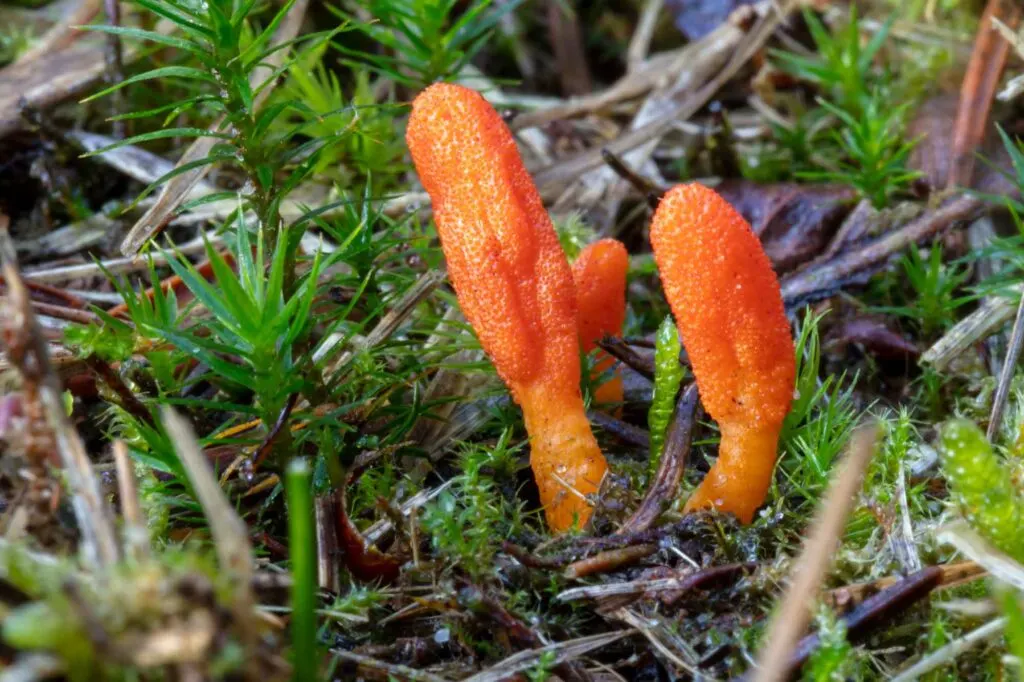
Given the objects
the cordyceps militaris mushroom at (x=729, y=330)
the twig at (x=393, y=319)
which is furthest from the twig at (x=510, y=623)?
the twig at (x=393, y=319)

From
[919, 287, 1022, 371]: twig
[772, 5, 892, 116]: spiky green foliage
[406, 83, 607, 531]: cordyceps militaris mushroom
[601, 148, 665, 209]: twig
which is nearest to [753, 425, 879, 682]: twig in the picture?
[406, 83, 607, 531]: cordyceps militaris mushroom

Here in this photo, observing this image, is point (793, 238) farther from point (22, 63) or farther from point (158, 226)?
point (22, 63)

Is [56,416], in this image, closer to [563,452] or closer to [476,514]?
[476,514]

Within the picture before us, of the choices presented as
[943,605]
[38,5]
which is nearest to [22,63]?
[38,5]

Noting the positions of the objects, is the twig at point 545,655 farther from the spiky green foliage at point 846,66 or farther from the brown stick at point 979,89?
the spiky green foliage at point 846,66

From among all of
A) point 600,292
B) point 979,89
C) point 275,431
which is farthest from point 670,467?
point 979,89

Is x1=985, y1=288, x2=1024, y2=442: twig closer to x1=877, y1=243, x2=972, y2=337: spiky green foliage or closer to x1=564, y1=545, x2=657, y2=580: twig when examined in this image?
x1=877, y1=243, x2=972, y2=337: spiky green foliage

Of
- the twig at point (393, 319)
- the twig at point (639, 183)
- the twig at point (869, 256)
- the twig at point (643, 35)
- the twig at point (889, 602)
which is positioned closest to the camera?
the twig at point (889, 602)
